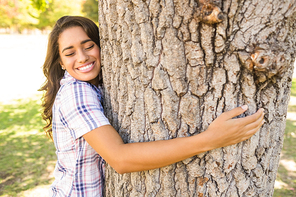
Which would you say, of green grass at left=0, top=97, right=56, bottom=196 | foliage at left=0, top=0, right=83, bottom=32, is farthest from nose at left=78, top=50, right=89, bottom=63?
foliage at left=0, top=0, right=83, bottom=32

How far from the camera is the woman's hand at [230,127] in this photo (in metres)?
1.33

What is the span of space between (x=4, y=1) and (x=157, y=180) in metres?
47.3

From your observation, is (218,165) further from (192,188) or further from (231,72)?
(231,72)

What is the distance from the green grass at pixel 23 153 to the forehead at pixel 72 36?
3038 millimetres

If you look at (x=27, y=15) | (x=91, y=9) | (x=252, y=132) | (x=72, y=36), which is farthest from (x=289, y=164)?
(x=27, y=15)

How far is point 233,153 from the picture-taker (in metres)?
1.42

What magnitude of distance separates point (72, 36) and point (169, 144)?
113cm

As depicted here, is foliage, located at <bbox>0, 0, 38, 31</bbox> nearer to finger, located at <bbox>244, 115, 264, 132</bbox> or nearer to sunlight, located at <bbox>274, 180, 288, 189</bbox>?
sunlight, located at <bbox>274, 180, 288, 189</bbox>

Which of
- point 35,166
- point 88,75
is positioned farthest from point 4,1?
point 88,75

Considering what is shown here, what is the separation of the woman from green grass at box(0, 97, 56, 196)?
256 cm

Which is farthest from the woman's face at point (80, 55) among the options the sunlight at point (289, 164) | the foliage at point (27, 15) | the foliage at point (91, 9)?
the foliage at point (27, 15)

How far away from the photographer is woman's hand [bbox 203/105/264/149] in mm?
1335

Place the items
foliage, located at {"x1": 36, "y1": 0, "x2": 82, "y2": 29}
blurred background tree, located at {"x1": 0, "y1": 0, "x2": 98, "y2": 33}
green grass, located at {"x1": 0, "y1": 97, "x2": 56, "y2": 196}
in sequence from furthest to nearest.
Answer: foliage, located at {"x1": 36, "y1": 0, "x2": 82, "y2": 29}
blurred background tree, located at {"x1": 0, "y1": 0, "x2": 98, "y2": 33}
green grass, located at {"x1": 0, "y1": 97, "x2": 56, "y2": 196}

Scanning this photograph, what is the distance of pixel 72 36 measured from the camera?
1893mm
